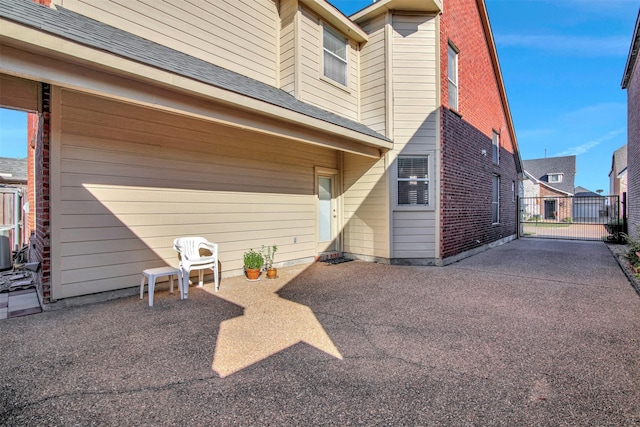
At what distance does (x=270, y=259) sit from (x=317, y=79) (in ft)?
14.1

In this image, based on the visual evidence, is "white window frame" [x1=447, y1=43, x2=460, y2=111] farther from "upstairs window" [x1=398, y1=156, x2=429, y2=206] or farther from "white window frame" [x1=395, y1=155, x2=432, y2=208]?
"upstairs window" [x1=398, y1=156, x2=429, y2=206]

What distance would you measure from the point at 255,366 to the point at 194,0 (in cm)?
625

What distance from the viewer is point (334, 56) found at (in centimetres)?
775

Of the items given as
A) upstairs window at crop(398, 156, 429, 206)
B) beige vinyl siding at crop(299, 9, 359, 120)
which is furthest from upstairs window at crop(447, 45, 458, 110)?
beige vinyl siding at crop(299, 9, 359, 120)

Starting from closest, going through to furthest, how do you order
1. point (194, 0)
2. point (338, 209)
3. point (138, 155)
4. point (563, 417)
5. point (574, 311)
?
point (563, 417), point (574, 311), point (138, 155), point (194, 0), point (338, 209)

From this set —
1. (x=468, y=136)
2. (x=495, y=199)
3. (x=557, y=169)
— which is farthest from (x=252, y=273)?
(x=557, y=169)

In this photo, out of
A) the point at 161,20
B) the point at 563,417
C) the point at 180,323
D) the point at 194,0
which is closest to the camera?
the point at 563,417

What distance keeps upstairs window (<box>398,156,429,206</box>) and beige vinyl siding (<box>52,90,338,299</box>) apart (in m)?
2.92

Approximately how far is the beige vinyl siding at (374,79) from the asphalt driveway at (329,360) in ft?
15.3

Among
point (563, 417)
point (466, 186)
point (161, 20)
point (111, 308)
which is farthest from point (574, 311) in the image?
point (161, 20)

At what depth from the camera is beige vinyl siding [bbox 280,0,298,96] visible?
6.84 meters

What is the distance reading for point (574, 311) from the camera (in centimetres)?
426

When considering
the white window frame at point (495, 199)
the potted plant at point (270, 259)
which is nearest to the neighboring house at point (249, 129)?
the potted plant at point (270, 259)

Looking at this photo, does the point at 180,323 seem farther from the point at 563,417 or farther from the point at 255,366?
the point at 563,417
